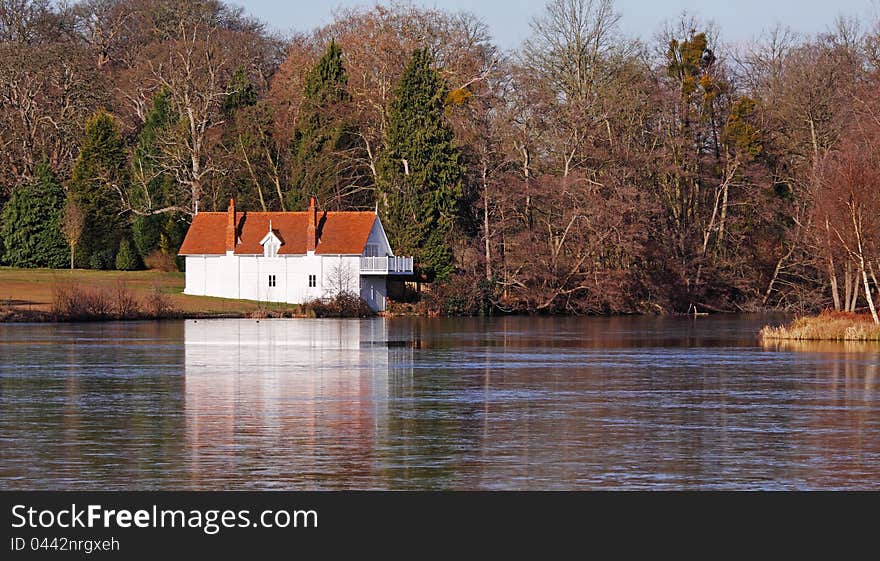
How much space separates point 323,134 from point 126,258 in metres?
14.0

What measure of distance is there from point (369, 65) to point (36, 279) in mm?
22744

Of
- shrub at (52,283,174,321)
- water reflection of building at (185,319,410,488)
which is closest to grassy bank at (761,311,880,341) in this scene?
water reflection of building at (185,319,410,488)

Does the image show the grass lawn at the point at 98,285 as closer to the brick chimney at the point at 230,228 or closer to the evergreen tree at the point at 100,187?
the evergreen tree at the point at 100,187

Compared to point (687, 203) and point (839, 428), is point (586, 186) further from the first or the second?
point (839, 428)

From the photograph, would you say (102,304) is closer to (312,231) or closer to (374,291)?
(312,231)

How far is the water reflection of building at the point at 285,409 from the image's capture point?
17.6 metres

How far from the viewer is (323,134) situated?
7931cm

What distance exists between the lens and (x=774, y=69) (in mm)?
81875

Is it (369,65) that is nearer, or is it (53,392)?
(53,392)

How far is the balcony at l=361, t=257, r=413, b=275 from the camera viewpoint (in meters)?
73.8

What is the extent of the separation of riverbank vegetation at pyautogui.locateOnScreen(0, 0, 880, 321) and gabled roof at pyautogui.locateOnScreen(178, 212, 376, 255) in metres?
2.54

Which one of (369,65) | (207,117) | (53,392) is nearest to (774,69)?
(369,65)

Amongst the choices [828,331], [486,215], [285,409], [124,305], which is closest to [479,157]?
[486,215]

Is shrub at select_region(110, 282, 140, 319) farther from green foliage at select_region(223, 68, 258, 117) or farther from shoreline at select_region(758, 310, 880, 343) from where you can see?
shoreline at select_region(758, 310, 880, 343)
